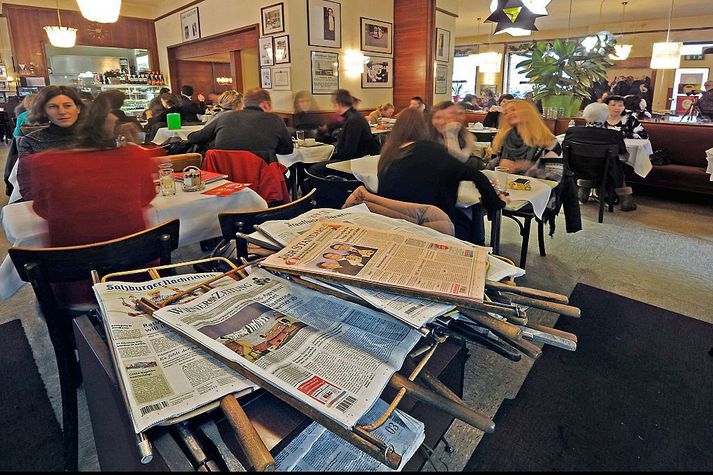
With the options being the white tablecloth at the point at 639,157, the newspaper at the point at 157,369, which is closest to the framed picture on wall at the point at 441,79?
the white tablecloth at the point at 639,157

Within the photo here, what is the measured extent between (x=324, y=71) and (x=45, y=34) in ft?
21.2

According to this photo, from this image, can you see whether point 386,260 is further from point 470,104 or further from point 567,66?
point 470,104

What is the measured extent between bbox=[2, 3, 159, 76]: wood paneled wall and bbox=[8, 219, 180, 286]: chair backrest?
1013cm

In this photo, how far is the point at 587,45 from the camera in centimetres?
556

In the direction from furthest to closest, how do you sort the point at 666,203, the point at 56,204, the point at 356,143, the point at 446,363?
the point at 666,203 → the point at 356,143 → the point at 56,204 → the point at 446,363

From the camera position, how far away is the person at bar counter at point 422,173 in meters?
2.42

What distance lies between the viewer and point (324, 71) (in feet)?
23.3

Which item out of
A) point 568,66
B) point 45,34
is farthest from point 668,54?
point 45,34

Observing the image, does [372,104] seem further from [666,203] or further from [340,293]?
[340,293]

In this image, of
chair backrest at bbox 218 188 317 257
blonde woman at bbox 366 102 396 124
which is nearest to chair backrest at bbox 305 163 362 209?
chair backrest at bbox 218 188 317 257

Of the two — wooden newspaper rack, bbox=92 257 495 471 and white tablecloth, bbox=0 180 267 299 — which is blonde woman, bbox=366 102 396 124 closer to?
white tablecloth, bbox=0 180 267 299

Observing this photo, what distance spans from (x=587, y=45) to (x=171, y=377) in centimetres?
637

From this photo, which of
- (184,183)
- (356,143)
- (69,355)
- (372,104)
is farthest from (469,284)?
(372,104)

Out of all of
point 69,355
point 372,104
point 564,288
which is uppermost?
point 372,104
